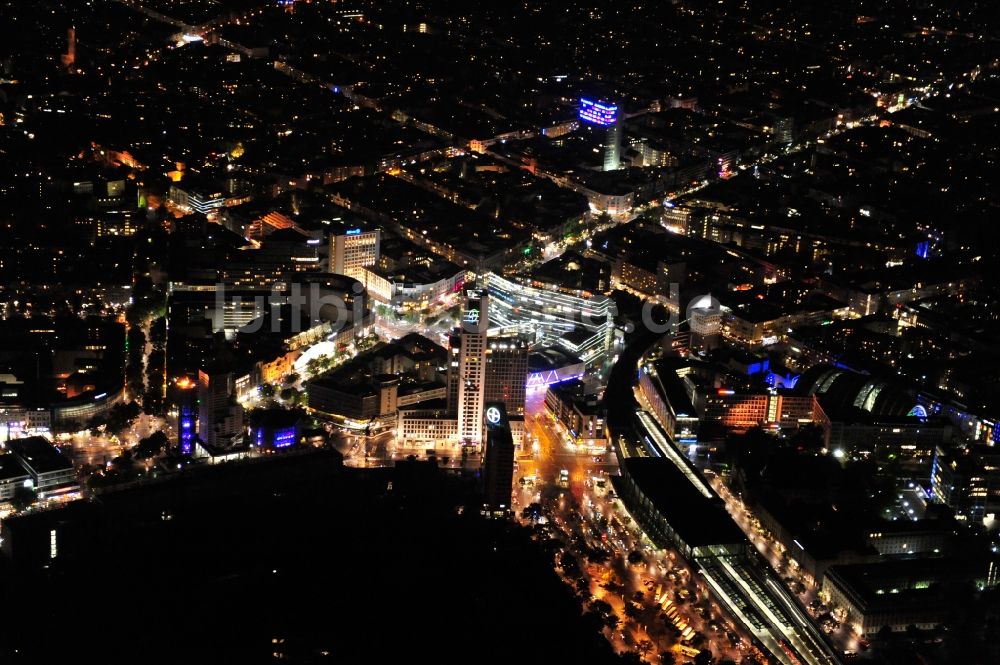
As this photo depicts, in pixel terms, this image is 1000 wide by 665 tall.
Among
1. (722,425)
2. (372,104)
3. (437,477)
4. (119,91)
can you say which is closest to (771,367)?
(722,425)

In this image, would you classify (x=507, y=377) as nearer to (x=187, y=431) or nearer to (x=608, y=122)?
(x=187, y=431)

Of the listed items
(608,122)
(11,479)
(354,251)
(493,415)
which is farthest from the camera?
(608,122)

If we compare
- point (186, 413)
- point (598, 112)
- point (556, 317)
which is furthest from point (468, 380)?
point (598, 112)

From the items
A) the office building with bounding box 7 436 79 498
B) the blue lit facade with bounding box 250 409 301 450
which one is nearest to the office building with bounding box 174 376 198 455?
the blue lit facade with bounding box 250 409 301 450

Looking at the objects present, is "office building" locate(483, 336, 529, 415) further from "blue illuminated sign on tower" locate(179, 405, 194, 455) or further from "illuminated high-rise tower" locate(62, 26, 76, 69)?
"illuminated high-rise tower" locate(62, 26, 76, 69)

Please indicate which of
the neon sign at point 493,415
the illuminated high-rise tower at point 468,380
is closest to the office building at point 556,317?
the illuminated high-rise tower at point 468,380

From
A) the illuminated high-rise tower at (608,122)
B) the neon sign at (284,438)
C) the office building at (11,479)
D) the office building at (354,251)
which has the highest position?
the illuminated high-rise tower at (608,122)

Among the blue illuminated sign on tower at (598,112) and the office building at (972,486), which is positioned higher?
the blue illuminated sign on tower at (598,112)

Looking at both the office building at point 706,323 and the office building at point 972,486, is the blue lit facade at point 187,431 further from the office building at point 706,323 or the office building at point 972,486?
the office building at point 972,486
